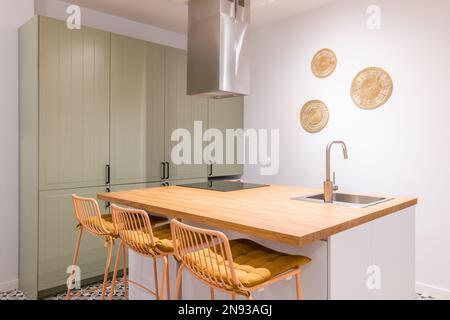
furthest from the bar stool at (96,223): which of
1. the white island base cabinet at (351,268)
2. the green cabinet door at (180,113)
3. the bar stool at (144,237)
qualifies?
the green cabinet door at (180,113)

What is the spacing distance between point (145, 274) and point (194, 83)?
1465mm

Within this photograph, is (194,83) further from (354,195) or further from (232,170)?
(232,170)

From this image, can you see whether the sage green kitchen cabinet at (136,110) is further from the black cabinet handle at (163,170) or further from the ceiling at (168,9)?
the ceiling at (168,9)

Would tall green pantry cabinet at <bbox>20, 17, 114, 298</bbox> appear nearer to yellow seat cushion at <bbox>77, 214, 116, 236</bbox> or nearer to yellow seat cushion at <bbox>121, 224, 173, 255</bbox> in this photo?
yellow seat cushion at <bbox>77, 214, 116, 236</bbox>

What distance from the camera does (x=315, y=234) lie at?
1455 millimetres

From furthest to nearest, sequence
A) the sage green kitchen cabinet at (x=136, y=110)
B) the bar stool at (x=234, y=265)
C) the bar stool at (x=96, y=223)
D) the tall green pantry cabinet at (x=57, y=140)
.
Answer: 1. the sage green kitchen cabinet at (x=136, y=110)
2. the tall green pantry cabinet at (x=57, y=140)
3. the bar stool at (x=96, y=223)
4. the bar stool at (x=234, y=265)

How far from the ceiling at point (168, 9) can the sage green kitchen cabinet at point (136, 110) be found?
0.40 meters

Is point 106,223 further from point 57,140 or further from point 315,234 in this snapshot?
point 315,234

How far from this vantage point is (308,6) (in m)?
3.77

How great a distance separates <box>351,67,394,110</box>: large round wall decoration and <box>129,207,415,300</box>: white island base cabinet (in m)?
1.38

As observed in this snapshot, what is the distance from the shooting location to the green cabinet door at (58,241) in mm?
2953

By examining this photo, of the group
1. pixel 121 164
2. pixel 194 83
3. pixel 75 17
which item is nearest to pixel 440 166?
pixel 194 83

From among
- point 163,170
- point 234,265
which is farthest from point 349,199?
point 163,170

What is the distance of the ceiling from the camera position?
3.58 meters
